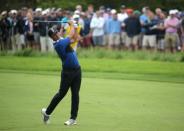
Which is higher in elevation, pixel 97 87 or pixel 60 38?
pixel 60 38

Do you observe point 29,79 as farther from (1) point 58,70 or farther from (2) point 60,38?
(2) point 60,38

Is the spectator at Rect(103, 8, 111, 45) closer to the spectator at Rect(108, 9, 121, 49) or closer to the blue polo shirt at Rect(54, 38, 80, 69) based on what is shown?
the spectator at Rect(108, 9, 121, 49)

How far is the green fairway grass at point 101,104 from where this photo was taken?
14.6m

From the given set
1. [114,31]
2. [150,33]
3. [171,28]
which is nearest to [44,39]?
[114,31]

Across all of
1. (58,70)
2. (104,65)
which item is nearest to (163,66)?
(104,65)

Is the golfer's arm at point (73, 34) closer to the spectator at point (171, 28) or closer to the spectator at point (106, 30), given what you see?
the spectator at point (171, 28)

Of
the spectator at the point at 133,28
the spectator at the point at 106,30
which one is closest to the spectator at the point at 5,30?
the spectator at the point at 106,30

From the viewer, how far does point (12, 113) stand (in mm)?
16031

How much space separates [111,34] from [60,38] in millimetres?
20171

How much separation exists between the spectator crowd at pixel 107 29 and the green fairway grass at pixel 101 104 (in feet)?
28.0

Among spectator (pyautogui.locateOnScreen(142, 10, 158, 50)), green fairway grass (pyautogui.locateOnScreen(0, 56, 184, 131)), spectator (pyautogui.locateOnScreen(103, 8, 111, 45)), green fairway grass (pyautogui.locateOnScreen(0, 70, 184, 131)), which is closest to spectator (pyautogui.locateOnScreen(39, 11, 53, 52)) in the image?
spectator (pyautogui.locateOnScreen(103, 8, 111, 45))

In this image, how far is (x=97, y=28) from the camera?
114ft

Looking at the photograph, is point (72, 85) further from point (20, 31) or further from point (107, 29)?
point (20, 31)

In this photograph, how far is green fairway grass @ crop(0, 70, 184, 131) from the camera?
574 inches
